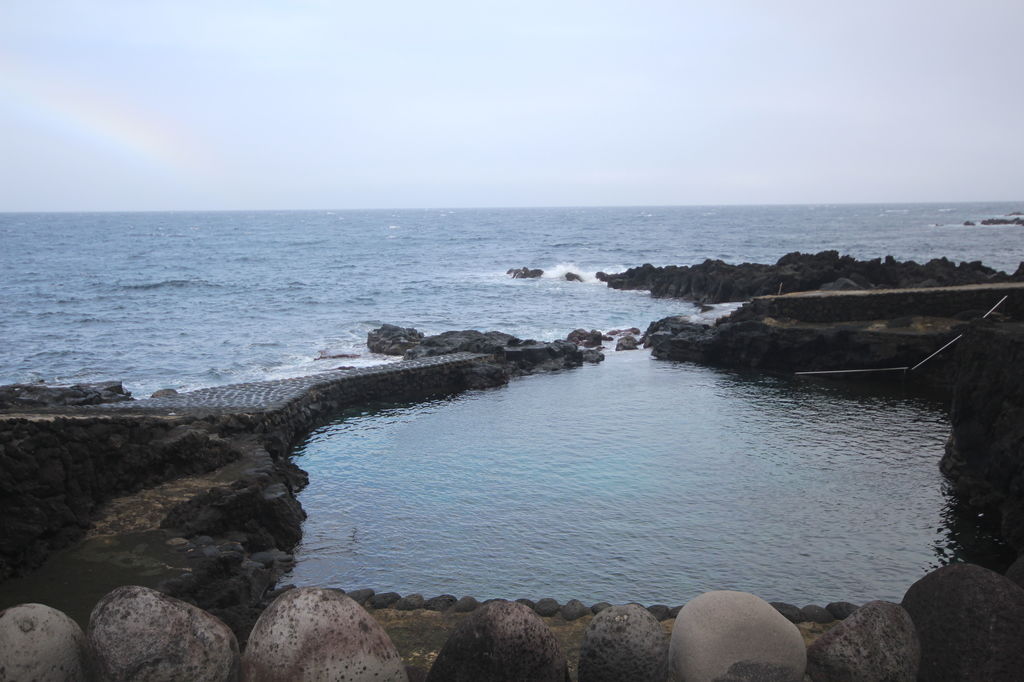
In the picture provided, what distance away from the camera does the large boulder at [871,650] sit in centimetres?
725

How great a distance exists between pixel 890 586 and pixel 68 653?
12808mm

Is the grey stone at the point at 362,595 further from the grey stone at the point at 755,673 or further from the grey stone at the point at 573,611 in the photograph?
the grey stone at the point at 755,673

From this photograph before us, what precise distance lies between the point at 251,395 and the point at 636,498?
519 inches

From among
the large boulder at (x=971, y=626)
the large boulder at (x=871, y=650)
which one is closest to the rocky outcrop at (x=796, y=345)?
the large boulder at (x=971, y=626)

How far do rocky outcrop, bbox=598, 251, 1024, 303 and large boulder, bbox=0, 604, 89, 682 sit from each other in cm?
3919

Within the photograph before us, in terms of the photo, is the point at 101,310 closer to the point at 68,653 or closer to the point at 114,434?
the point at 114,434

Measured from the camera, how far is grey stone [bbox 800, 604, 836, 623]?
1173 centimetres

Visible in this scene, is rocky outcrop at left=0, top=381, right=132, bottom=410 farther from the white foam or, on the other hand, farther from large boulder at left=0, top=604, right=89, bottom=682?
the white foam

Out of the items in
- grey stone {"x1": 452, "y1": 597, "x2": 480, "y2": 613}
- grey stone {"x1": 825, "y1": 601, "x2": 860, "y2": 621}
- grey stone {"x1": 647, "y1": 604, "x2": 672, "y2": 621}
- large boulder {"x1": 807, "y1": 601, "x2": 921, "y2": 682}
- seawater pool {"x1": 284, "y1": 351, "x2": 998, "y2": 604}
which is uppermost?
large boulder {"x1": 807, "y1": 601, "x2": 921, "y2": 682}

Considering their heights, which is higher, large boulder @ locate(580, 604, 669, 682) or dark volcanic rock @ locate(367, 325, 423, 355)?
large boulder @ locate(580, 604, 669, 682)

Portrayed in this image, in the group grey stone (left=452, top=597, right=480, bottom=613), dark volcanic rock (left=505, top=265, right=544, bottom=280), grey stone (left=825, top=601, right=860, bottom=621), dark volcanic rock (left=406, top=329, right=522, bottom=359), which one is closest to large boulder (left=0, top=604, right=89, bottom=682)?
grey stone (left=452, top=597, right=480, bottom=613)

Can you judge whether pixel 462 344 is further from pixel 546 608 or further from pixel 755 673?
pixel 755 673

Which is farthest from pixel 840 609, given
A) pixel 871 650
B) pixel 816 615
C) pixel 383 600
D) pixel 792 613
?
pixel 383 600

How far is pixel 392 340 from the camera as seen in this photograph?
129 ft
